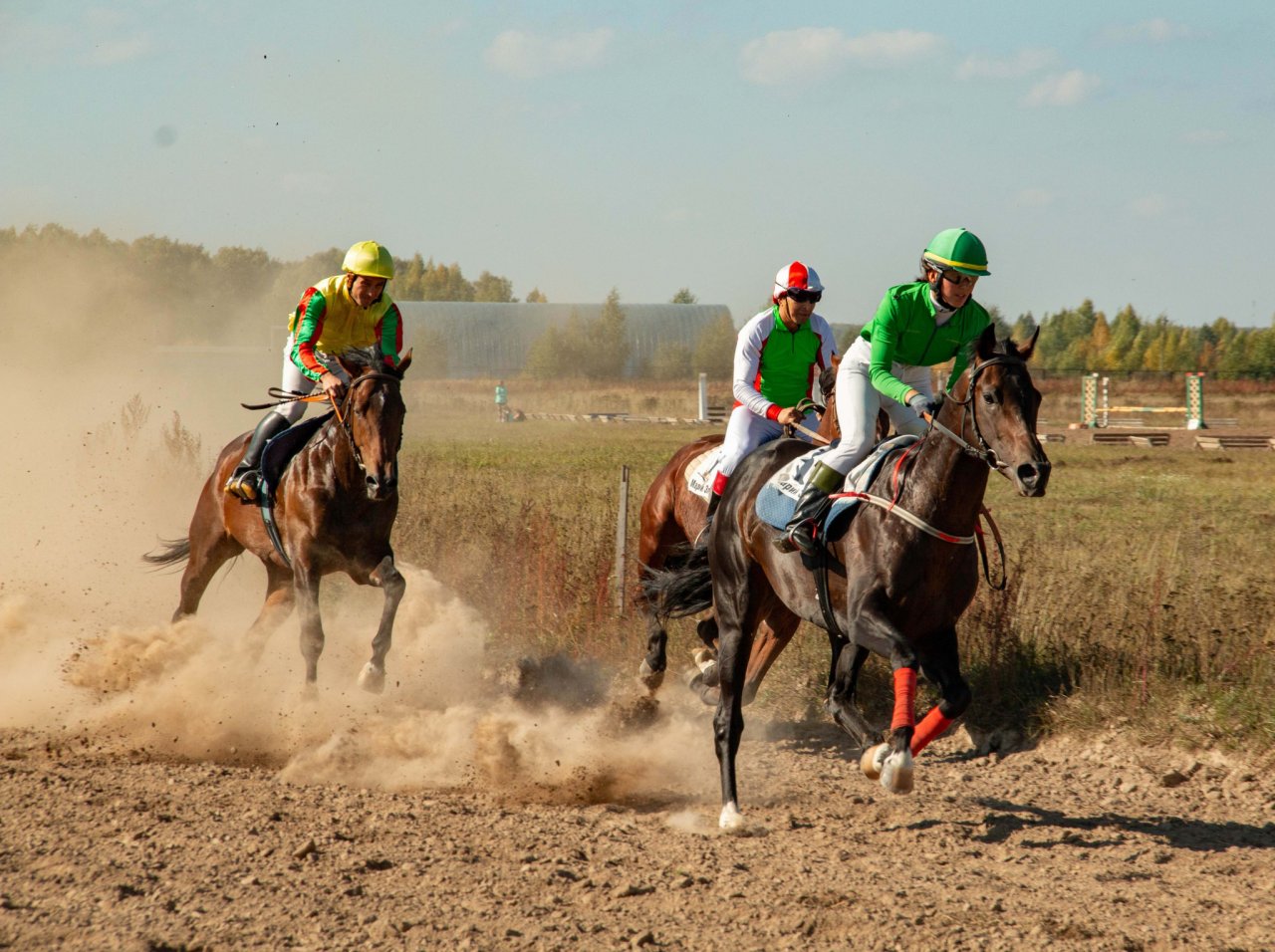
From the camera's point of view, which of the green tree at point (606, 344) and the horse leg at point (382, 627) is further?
the green tree at point (606, 344)

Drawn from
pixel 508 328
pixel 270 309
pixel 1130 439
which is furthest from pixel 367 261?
pixel 508 328

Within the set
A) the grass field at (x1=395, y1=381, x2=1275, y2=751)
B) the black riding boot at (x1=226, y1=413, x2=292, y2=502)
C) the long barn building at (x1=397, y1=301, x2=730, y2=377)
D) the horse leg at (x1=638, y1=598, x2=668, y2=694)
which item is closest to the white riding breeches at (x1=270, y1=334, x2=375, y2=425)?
the black riding boot at (x1=226, y1=413, x2=292, y2=502)

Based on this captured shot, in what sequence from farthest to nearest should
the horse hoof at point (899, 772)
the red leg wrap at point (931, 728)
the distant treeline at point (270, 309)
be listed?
1. the distant treeline at point (270, 309)
2. the red leg wrap at point (931, 728)
3. the horse hoof at point (899, 772)

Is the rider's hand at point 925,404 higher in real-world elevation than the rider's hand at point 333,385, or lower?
lower

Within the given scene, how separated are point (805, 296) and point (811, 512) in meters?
2.25

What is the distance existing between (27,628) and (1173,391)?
163 feet

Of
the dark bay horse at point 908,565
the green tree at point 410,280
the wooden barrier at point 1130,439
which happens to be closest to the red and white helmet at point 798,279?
the dark bay horse at point 908,565

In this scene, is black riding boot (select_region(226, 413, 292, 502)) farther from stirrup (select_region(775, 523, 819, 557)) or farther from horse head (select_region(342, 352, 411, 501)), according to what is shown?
stirrup (select_region(775, 523, 819, 557))

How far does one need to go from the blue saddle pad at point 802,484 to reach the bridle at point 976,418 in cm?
64

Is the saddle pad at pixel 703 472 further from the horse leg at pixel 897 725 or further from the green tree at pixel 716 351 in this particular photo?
the green tree at pixel 716 351

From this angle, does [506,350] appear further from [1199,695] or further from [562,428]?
[1199,695]

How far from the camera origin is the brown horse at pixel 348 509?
8016 millimetres

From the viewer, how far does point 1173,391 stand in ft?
172

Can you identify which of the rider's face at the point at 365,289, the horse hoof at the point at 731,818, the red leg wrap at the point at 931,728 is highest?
the rider's face at the point at 365,289
